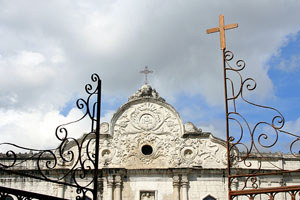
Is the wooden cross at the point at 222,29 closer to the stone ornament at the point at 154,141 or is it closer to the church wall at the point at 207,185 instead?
the stone ornament at the point at 154,141

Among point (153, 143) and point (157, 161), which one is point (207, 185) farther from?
point (153, 143)

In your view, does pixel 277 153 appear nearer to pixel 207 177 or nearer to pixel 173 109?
pixel 207 177

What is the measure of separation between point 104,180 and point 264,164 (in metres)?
7.67

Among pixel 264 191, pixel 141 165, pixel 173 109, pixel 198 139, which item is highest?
pixel 173 109

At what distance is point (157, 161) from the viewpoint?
17.5 meters

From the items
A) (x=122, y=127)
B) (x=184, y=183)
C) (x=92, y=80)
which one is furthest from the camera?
(x=122, y=127)

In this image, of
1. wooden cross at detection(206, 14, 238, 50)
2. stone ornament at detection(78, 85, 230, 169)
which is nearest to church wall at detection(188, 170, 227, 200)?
stone ornament at detection(78, 85, 230, 169)

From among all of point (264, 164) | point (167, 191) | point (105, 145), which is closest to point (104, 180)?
point (105, 145)

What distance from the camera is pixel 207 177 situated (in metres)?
17.3

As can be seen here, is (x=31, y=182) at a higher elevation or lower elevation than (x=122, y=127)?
lower

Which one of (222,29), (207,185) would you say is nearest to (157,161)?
(207,185)

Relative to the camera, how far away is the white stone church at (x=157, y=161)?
16984mm

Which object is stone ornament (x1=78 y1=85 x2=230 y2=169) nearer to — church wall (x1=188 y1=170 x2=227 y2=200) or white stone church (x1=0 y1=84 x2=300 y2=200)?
white stone church (x1=0 y1=84 x2=300 y2=200)

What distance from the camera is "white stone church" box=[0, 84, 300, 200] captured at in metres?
17.0
